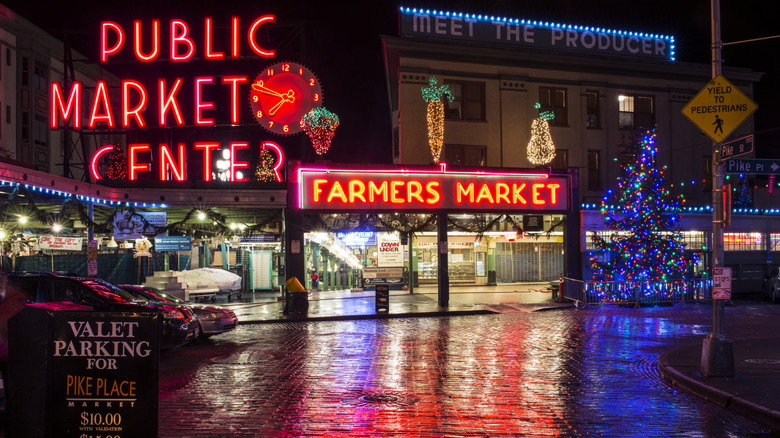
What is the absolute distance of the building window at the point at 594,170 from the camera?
1176 inches

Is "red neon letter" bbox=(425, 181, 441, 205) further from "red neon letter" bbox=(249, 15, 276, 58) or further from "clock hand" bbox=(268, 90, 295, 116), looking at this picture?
"red neon letter" bbox=(249, 15, 276, 58)

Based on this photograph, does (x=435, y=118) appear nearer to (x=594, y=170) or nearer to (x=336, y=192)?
(x=336, y=192)

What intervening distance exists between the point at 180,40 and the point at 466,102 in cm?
1403

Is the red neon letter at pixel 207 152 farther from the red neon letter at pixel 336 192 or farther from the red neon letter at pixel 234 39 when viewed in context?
the red neon letter at pixel 336 192

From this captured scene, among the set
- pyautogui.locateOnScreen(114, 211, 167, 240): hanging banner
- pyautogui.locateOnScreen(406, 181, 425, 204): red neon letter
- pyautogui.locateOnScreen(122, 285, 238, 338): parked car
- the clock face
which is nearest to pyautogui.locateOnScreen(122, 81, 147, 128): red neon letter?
the clock face

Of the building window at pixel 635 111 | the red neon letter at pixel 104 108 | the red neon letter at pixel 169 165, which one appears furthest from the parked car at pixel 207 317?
the building window at pixel 635 111

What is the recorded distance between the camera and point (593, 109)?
29906 mm

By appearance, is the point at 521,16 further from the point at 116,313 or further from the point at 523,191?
the point at 116,313

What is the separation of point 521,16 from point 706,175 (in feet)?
40.4

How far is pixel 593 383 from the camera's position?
965cm

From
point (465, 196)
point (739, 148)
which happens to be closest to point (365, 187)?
point (465, 196)

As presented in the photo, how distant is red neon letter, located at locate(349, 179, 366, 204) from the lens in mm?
23000

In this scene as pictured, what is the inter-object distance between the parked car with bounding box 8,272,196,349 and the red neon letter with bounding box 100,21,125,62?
831 inches

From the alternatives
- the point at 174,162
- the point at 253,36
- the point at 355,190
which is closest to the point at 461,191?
the point at 355,190
